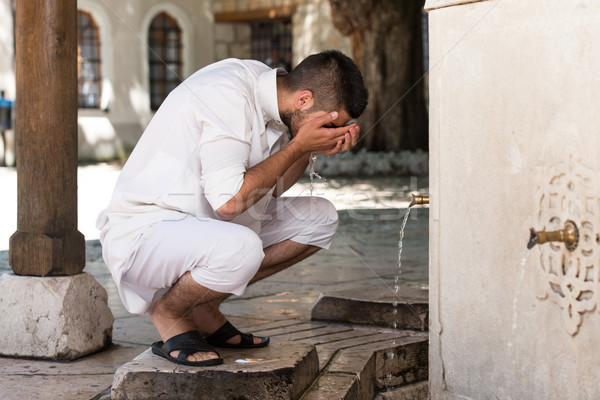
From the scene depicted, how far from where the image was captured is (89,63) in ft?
50.5

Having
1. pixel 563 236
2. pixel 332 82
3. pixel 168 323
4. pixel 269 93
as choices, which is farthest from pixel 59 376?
pixel 563 236

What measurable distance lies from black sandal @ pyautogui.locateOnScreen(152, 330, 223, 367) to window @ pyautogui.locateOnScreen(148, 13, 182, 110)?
1427 centimetres

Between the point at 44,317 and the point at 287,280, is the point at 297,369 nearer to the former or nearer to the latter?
the point at 44,317

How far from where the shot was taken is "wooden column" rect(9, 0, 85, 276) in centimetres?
286

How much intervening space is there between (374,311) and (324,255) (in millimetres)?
2040

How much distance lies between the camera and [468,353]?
2.30 metres

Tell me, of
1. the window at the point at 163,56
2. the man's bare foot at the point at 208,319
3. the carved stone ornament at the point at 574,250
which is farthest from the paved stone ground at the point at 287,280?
the window at the point at 163,56

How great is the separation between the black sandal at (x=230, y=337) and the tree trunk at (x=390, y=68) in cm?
949

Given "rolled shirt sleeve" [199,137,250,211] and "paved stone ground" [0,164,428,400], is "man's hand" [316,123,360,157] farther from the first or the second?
"paved stone ground" [0,164,428,400]

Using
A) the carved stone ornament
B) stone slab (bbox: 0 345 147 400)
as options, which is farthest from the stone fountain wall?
stone slab (bbox: 0 345 147 400)

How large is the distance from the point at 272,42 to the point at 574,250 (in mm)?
18117

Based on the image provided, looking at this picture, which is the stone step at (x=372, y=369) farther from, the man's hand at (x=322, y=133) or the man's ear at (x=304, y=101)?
the man's ear at (x=304, y=101)

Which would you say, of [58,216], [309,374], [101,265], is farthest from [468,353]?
[101,265]

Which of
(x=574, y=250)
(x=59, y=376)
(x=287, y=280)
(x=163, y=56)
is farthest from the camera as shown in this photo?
(x=163, y=56)
